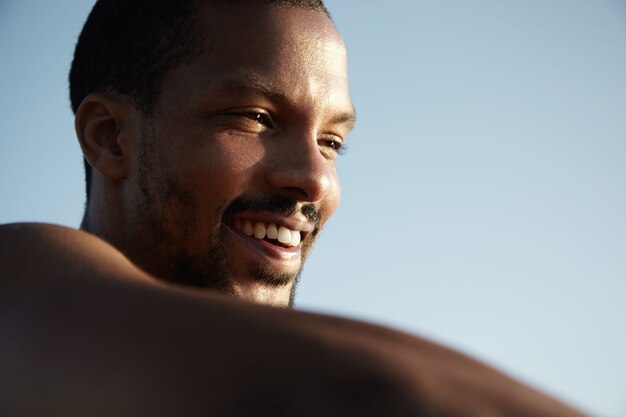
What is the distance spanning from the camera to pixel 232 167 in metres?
2.41

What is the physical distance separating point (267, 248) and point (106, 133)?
69cm

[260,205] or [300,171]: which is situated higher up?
[300,171]

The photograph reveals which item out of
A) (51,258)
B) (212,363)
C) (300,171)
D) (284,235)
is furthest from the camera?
(284,235)

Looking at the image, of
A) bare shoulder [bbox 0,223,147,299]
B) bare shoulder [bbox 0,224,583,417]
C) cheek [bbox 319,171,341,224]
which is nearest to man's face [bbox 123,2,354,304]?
cheek [bbox 319,171,341,224]

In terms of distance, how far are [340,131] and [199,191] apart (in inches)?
22.1

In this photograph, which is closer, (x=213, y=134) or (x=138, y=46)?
(x=213, y=134)

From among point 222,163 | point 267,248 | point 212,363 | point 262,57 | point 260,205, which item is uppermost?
point 262,57

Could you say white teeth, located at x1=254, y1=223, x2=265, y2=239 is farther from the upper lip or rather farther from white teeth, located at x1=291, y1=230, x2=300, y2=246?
white teeth, located at x1=291, y1=230, x2=300, y2=246

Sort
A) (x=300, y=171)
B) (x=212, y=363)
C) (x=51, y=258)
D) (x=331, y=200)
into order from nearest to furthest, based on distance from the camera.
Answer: (x=212, y=363) → (x=51, y=258) → (x=300, y=171) → (x=331, y=200)

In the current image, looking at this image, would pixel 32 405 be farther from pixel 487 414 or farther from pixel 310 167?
pixel 310 167

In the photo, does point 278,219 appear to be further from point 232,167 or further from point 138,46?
point 138,46

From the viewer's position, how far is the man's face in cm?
242

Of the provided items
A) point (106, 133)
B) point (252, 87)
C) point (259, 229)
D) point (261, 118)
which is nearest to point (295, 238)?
point (259, 229)

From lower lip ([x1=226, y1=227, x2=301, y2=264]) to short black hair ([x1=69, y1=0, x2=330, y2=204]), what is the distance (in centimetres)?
52
